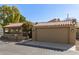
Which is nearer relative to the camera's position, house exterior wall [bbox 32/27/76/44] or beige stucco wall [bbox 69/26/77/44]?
beige stucco wall [bbox 69/26/77/44]

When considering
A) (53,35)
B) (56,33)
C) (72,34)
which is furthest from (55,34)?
(72,34)

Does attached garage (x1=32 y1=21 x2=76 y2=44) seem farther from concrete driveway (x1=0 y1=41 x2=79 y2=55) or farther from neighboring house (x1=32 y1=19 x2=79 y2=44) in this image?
concrete driveway (x1=0 y1=41 x2=79 y2=55)

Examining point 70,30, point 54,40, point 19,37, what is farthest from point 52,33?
point 19,37

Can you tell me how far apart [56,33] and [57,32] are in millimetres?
209

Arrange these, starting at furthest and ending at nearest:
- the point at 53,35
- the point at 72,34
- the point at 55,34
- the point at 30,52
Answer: the point at 53,35, the point at 55,34, the point at 72,34, the point at 30,52

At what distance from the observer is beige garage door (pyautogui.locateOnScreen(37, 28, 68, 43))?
21.3 metres

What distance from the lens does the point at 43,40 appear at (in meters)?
24.1

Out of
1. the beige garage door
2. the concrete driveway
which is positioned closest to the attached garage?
the beige garage door

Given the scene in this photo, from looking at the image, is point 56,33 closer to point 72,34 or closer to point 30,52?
point 72,34

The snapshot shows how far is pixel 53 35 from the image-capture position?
22.7m

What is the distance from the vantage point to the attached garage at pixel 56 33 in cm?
2051
